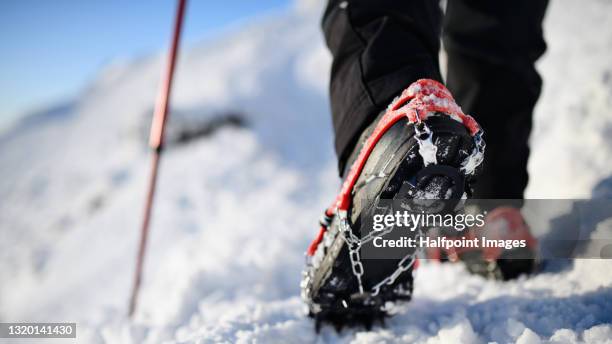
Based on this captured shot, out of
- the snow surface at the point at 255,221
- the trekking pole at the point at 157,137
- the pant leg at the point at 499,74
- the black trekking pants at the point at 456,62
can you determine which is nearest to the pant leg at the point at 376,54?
the black trekking pants at the point at 456,62

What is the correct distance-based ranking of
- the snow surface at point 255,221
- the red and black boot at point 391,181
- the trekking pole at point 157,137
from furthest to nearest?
the trekking pole at point 157,137, the snow surface at point 255,221, the red and black boot at point 391,181

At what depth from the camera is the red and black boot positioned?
32.8 inches

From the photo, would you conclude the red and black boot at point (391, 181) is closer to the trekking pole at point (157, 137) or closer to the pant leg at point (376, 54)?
the pant leg at point (376, 54)

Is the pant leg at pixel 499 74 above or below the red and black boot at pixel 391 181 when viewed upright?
above

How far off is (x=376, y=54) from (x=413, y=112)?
265mm

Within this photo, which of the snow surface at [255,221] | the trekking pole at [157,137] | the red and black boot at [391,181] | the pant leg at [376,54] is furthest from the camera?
the trekking pole at [157,137]

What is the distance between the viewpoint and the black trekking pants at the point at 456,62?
1024 mm

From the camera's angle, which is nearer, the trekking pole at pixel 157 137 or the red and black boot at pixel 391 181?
the red and black boot at pixel 391 181

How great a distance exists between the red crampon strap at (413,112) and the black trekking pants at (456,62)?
9 cm

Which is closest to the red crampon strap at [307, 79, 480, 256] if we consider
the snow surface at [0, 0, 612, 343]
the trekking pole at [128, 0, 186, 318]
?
the snow surface at [0, 0, 612, 343]

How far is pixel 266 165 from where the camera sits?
4707 millimetres

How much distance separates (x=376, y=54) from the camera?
1026mm

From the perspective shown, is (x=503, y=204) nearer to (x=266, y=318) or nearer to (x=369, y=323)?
(x=369, y=323)

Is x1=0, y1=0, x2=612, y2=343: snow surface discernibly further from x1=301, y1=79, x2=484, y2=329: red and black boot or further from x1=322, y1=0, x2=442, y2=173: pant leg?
x1=322, y1=0, x2=442, y2=173: pant leg
